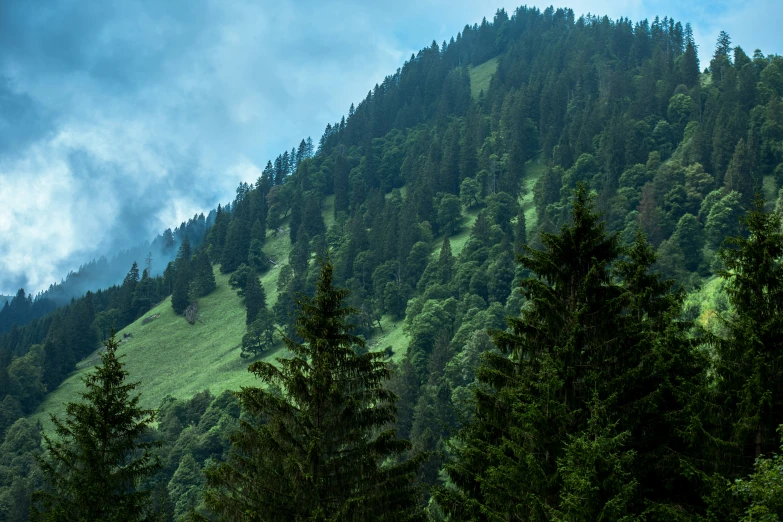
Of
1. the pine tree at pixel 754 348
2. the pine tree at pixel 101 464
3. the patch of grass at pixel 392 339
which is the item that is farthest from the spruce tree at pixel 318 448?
the patch of grass at pixel 392 339

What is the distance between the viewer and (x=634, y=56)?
19675cm

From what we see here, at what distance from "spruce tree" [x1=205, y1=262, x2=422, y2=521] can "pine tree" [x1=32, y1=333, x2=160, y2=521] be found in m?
3.37

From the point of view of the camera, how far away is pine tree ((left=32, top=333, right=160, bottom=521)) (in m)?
19.7

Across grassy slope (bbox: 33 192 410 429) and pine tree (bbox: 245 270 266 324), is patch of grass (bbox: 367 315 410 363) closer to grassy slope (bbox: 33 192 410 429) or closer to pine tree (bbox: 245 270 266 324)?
grassy slope (bbox: 33 192 410 429)

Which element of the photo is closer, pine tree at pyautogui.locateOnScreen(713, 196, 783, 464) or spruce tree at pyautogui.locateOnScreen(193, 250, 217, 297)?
pine tree at pyautogui.locateOnScreen(713, 196, 783, 464)

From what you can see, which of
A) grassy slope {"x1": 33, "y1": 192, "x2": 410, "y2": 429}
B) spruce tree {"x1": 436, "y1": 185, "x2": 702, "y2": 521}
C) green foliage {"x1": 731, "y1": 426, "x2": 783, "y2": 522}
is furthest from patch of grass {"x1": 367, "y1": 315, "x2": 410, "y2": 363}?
green foliage {"x1": 731, "y1": 426, "x2": 783, "y2": 522}

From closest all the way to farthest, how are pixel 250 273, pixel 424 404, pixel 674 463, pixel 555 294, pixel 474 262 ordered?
pixel 674 463, pixel 555 294, pixel 424 404, pixel 474 262, pixel 250 273

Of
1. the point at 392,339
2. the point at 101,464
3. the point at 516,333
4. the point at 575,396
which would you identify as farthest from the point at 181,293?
the point at 575,396

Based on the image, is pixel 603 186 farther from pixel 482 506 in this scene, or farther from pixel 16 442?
pixel 482 506

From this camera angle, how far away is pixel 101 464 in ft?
66.1

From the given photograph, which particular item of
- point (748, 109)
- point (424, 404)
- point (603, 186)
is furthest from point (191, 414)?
point (748, 109)

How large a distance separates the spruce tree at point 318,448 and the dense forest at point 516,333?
66mm

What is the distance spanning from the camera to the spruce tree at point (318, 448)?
18.0 meters

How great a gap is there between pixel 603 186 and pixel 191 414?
8040 centimetres
